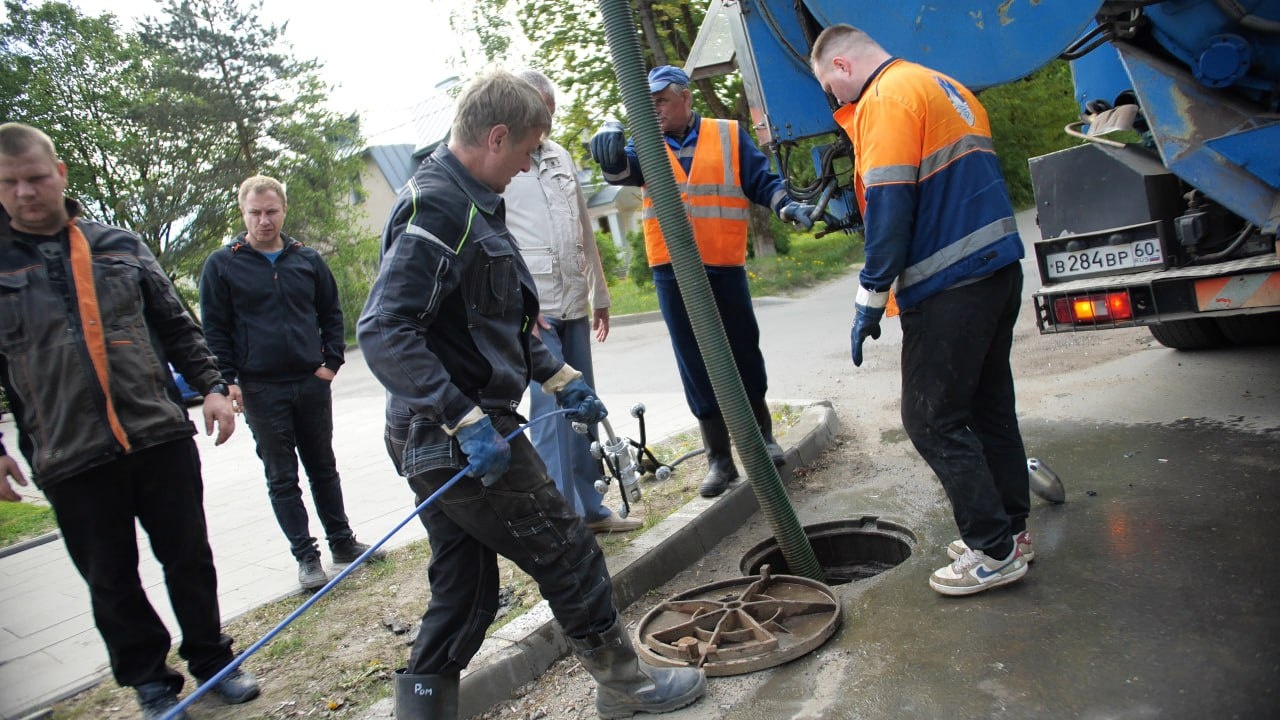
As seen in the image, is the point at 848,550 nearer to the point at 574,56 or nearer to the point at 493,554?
the point at 493,554

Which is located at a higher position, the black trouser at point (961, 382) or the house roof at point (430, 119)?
the house roof at point (430, 119)

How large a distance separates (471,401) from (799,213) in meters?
2.37

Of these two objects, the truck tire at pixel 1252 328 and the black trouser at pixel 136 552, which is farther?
the truck tire at pixel 1252 328

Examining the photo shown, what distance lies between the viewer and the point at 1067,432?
16.5 ft

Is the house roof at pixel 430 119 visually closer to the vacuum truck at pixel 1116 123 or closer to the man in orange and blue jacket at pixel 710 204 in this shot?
the vacuum truck at pixel 1116 123

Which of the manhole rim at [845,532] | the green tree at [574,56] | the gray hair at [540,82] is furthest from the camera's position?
the green tree at [574,56]

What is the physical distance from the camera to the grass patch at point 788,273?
17078 millimetres

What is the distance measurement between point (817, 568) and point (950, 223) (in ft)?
4.98

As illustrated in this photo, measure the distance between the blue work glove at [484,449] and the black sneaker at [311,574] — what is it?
2.43m

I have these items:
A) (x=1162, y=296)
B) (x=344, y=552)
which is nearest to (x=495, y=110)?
(x=344, y=552)

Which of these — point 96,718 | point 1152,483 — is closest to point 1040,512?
point 1152,483

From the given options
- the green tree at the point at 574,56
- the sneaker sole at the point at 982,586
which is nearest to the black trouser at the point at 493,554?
the sneaker sole at the point at 982,586

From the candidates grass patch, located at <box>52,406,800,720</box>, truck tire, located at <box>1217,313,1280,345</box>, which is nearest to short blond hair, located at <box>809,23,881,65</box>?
grass patch, located at <box>52,406,800,720</box>

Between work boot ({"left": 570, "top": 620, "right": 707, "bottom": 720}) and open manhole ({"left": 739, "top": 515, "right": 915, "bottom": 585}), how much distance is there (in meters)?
1.19
